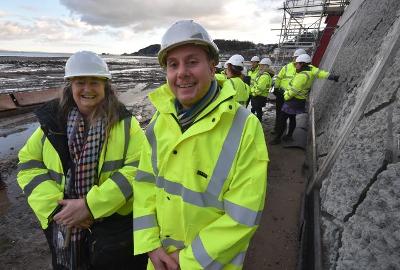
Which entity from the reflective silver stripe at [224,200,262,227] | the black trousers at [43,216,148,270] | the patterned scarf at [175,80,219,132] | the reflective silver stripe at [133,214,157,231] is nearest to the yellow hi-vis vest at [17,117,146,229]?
the black trousers at [43,216,148,270]

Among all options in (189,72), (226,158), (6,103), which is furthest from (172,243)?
(6,103)

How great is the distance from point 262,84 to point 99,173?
7.27 meters

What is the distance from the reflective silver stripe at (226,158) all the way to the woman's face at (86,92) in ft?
4.22

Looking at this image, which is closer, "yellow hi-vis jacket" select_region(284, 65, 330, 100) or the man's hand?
the man's hand

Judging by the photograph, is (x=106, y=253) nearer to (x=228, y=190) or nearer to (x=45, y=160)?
(x=45, y=160)

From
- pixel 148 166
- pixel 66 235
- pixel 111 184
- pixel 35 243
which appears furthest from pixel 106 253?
pixel 35 243

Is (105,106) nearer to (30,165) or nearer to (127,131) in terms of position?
(127,131)

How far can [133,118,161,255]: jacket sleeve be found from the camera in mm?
1768

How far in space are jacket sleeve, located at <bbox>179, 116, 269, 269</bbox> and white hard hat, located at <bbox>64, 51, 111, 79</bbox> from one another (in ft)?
4.52

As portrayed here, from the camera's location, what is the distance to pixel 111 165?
2.19m

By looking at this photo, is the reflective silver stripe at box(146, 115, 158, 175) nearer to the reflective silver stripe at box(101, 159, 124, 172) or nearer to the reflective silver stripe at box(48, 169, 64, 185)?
the reflective silver stripe at box(101, 159, 124, 172)

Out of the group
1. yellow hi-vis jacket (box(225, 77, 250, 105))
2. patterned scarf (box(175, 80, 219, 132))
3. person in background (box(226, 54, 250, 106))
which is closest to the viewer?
patterned scarf (box(175, 80, 219, 132))

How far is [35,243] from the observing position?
378 centimetres

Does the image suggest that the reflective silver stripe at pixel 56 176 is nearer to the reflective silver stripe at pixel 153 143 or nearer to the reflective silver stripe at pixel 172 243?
the reflective silver stripe at pixel 153 143
